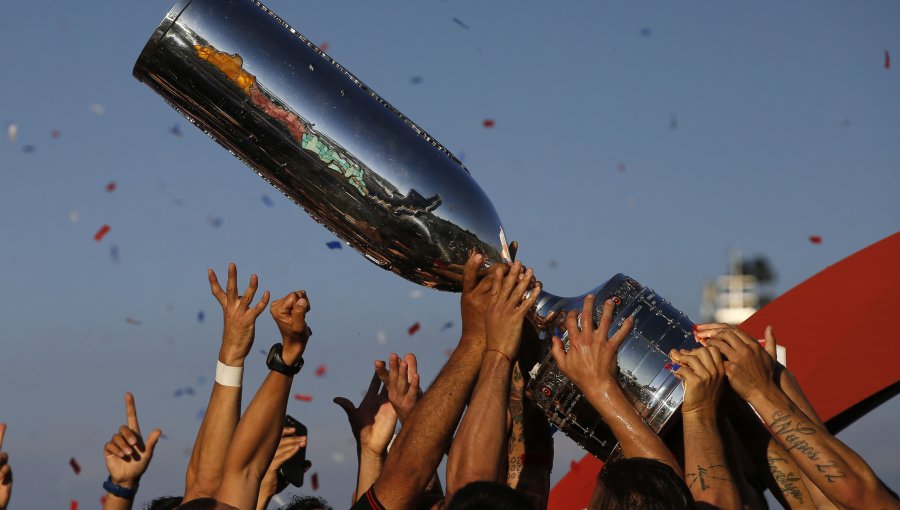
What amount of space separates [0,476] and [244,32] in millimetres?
2139

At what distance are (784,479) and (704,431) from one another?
2.10ft

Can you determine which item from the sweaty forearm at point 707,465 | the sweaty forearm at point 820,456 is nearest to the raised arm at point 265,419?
the sweaty forearm at point 707,465

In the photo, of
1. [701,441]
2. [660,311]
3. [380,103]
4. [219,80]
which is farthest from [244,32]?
[701,441]

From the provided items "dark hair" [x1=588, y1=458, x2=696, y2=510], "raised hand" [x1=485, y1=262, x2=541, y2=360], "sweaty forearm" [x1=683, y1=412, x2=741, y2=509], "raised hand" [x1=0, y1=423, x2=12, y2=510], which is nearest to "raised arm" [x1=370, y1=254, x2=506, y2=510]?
"raised hand" [x1=485, y1=262, x2=541, y2=360]

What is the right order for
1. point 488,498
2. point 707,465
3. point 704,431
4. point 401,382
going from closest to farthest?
point 488,498, point 707,465, point 704,431, point 401,382

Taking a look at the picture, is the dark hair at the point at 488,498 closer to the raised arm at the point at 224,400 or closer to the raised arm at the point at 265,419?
the raised arm at the point at 265,419

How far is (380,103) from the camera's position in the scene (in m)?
4.68

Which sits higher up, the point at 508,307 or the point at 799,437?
the point at 799,437

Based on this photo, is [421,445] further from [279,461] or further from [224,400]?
[279,461]

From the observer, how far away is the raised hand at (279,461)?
17.3 feet

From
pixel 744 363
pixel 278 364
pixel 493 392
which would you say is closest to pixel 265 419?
pixel 278 364

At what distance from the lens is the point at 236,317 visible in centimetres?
489

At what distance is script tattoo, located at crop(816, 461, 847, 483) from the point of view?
3.74 metres

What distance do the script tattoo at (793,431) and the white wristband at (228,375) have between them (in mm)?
2140
